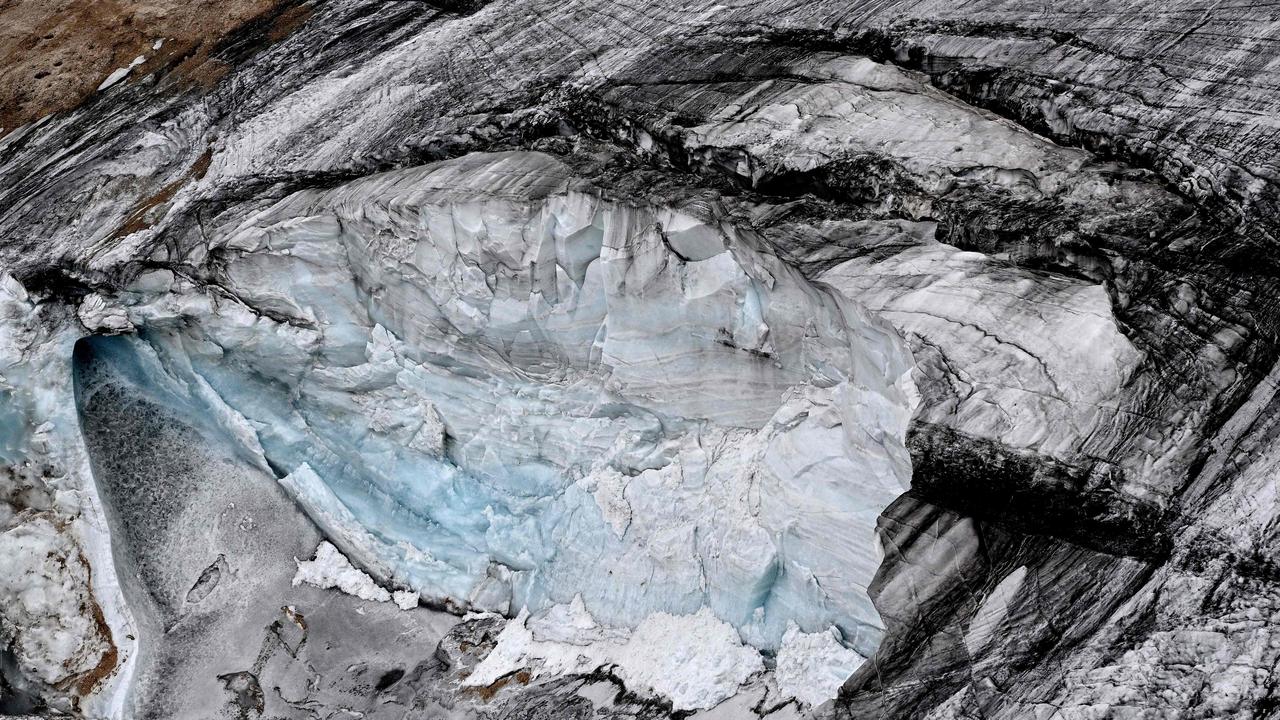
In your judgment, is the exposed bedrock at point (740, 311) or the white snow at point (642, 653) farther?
the white snow at point (642, 653)

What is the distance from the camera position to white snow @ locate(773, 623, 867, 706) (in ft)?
24.0

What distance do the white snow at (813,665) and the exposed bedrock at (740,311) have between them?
0.65ft

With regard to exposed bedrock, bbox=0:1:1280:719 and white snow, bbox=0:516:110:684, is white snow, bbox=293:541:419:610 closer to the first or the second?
exposed bedrock, bbox=0:1:1280:719

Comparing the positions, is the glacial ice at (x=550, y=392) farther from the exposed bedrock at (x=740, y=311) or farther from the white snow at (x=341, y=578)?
the white snow at (x=341, y=578)

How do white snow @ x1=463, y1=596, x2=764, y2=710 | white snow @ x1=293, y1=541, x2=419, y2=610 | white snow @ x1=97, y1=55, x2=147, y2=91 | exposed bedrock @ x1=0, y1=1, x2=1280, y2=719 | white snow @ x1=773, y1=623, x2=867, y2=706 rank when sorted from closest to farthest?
1. exposed bedrock @ x1=0, y1=1, x2=1280, y2=719
2. white snow @ x1=773, y1=623, x2=867, y2=706
3. white snow @ x1=463, y1=596, x2=764, y2=710
4. white snow @ x1=293, y1=541, x2=419, y2=610
5. white snow @ x1=97, y1=55, x2=147, y2=91

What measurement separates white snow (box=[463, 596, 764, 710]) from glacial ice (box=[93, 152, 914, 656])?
167mm

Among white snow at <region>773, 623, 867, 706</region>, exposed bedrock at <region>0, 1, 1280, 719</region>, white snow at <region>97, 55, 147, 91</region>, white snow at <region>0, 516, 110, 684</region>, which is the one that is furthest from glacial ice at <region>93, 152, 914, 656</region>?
white snow at <region>97, 55, 147, 91</region>

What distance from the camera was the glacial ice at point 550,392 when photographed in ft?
24.7

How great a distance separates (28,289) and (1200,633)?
35.8ft

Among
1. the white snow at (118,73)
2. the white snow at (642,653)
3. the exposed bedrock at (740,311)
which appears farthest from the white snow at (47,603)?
the white snow at (118,73)

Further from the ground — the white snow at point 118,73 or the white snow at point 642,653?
the white snow at point 118,73

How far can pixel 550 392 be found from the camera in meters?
9.23

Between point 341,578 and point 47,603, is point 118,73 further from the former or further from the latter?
point 341,578

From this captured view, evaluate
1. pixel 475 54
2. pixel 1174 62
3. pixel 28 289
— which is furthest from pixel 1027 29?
pixel 28 289
